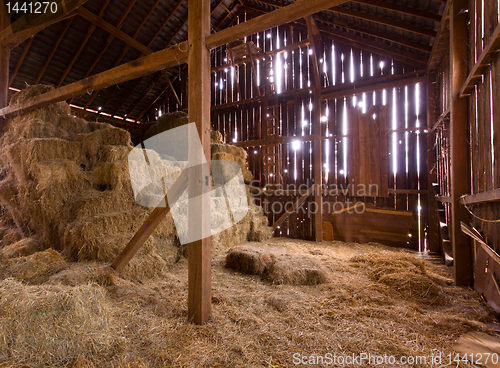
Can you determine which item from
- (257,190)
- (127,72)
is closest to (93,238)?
(127,72)

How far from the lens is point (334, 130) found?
7.38 m

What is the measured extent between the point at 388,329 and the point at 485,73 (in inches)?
126

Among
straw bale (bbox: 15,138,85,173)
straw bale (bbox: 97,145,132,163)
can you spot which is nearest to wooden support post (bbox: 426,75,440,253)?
straw bale (bbox: 97,145,132,163)

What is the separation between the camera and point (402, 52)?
6.29m

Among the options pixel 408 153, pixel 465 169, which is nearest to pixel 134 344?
pixel 465 169

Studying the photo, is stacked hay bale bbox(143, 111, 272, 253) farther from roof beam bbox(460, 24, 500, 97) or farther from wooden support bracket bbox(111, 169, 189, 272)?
roof beam bbox(460, 24, 500, 97)

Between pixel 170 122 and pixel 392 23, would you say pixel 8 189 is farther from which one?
pixel 392 23

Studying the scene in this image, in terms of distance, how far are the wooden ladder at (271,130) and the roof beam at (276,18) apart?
17.8 ft

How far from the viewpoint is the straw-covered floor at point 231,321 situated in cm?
204

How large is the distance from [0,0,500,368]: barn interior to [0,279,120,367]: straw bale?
1 cm

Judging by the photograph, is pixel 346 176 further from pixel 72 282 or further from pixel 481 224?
pixel 72 282

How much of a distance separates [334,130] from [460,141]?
384 centimetres

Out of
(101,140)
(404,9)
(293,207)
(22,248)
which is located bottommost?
(22,248)

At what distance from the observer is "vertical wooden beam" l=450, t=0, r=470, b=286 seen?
145 inches
